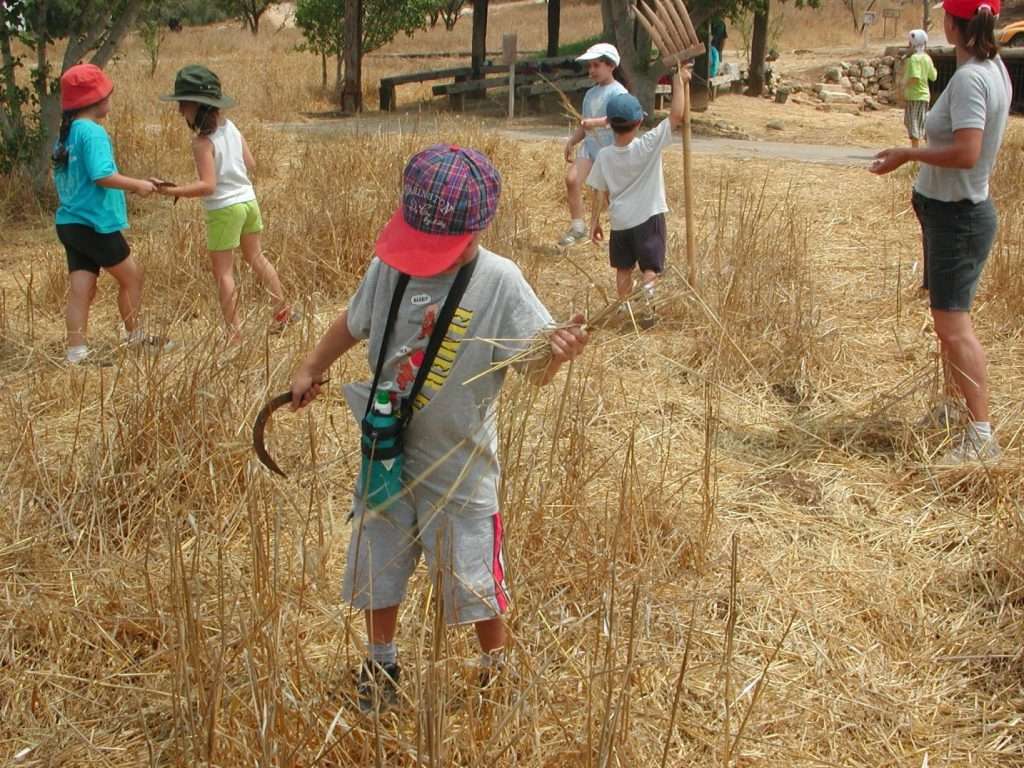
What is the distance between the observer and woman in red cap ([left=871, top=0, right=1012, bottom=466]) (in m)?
3.50

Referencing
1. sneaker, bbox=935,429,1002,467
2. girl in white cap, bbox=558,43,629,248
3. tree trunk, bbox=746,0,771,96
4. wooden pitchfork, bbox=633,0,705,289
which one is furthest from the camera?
tree trunk, bbox=746,0,771,96

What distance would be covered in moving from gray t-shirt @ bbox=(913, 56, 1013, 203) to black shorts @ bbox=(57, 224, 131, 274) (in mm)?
3343

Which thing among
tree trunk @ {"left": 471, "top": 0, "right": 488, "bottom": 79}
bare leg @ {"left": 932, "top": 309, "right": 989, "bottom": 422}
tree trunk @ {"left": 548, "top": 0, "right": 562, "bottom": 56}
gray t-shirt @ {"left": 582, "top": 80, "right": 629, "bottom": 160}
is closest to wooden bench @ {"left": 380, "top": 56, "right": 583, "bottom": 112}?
tree trunk @ {"left": 471, "top": 0, "right": 488, "bottom": 79}

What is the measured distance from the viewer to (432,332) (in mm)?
2158

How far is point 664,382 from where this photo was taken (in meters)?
4.55

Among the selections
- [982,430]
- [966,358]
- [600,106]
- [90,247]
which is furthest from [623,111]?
[90,247]

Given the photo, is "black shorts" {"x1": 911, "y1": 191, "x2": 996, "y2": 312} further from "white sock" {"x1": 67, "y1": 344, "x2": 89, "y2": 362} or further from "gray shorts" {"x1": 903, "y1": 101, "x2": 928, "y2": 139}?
"gray shorts" {"x1": 903, "y1": 101, "x2": 928, "y2": 139}

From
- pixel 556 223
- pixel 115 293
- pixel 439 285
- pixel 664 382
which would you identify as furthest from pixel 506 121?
pixel 439 285

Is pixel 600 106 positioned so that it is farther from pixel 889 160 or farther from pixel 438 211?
pixel 438 211

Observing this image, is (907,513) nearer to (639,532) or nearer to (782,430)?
(782,430)

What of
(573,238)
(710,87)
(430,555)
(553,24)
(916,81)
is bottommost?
(430,555)

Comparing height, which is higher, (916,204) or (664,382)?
(916,204)

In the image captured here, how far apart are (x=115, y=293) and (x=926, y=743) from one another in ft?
16.5

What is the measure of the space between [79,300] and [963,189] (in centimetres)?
362
